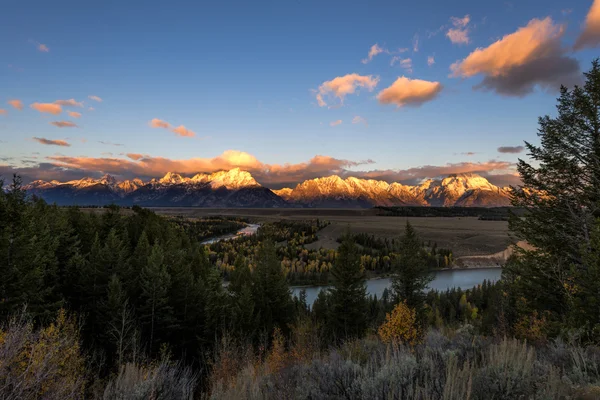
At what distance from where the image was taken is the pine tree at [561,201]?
20.3m

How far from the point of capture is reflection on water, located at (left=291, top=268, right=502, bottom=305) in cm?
9762

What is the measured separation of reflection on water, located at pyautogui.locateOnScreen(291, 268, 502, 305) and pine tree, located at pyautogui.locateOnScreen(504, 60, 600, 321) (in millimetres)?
69198

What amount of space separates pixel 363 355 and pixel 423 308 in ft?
108

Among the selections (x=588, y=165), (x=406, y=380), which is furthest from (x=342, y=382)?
(x=588, y=165)

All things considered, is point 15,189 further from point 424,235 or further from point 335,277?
point 424,235

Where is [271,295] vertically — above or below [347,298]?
below

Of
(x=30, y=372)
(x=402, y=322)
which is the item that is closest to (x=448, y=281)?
(x=402, y=322)

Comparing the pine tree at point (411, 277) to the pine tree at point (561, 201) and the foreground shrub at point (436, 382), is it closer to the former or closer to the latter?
the pine tree at point (561, 201)

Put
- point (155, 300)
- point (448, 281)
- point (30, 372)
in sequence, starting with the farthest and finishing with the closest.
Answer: point (448, 281) → point (155, 300) → point (30, 372)

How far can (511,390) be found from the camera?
5285mm

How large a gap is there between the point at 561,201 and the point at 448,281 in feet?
337

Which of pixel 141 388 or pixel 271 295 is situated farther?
pixel 271 295

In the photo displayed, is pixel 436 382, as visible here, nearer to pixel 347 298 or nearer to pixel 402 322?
pixel 402 322

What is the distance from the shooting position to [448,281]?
114 m
